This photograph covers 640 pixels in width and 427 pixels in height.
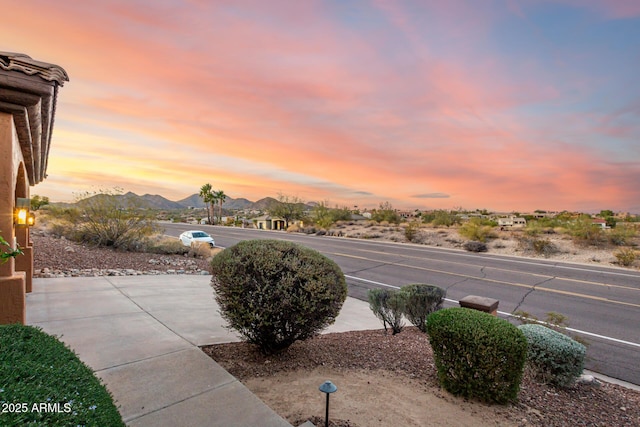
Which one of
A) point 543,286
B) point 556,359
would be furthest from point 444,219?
point 556,359

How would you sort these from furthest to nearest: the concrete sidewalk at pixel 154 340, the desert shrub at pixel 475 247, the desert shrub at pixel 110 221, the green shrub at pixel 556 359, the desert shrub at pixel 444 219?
the desert shrub at pixel 444 219 → the desert shrub at pixel 475 247 → the desert shrub at pixel 110 221 → the green shrub at pixel 556 359 → the concrete sidewalk at pixel 154 340

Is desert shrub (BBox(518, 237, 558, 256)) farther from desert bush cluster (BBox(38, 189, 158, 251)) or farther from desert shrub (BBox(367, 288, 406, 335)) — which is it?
desert bush cluster (BBox(38, 189, 158, 251))

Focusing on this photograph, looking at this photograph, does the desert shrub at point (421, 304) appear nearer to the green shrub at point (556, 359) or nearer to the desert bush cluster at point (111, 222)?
the green shrub at point (556, 359)

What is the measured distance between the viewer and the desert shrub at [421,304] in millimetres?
7082

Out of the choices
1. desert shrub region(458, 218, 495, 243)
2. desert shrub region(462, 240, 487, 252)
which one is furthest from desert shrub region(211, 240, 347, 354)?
desert shrub region(458, 218, 495, 243)

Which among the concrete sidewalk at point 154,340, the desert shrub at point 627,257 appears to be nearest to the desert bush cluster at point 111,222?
the concrete sidewalk at point 154,340

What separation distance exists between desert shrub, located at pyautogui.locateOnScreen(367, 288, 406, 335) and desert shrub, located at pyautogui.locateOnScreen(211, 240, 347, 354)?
266 cm

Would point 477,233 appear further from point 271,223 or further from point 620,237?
point 271,223

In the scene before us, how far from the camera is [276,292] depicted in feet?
13.5

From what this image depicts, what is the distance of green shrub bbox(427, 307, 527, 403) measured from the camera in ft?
12.5

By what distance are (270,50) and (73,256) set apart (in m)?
10.4

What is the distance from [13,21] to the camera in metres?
6.65

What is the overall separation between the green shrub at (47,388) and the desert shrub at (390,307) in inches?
221

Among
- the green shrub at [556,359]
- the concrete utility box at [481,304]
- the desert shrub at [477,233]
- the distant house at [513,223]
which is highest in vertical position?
the distant house at [513,223]
